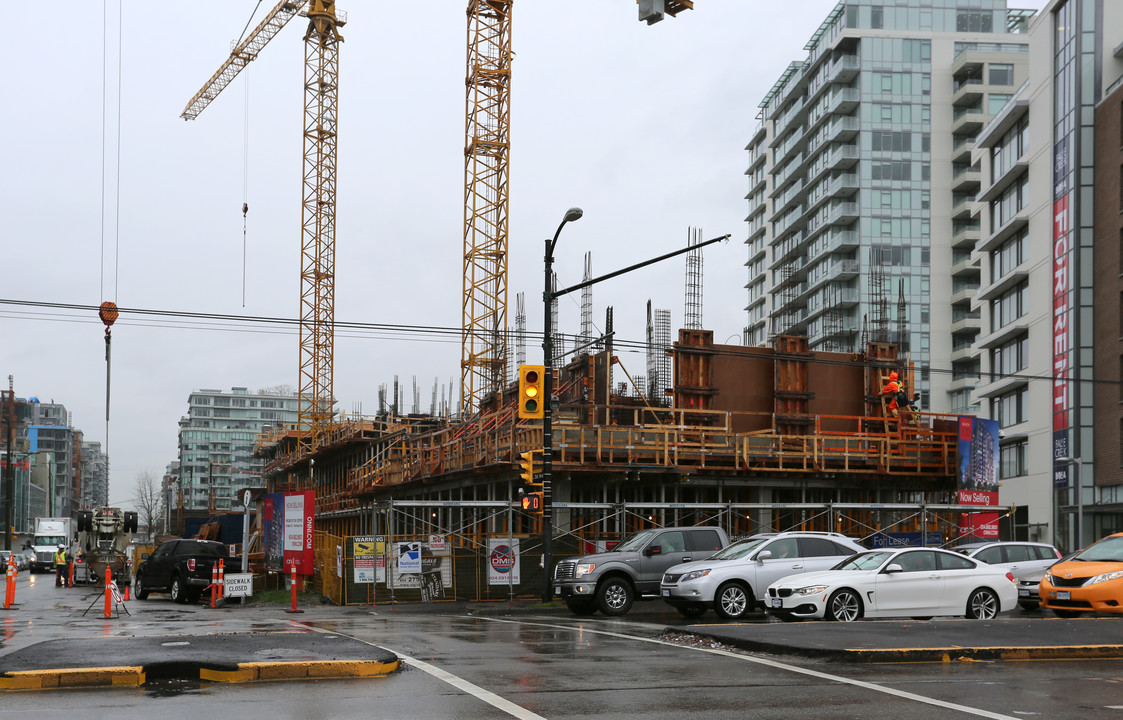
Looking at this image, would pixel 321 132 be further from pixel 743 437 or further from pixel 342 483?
pixel 743 437

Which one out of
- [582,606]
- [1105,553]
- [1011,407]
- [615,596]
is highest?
[1011,407]

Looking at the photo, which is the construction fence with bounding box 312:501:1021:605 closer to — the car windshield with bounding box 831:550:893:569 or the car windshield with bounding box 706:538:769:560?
the car windshield with bounding box 706:538:769:560

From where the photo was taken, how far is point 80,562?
1802 inches

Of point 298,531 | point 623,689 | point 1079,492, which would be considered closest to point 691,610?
point 623,689

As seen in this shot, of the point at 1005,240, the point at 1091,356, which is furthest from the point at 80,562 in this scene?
the point at 1005,240

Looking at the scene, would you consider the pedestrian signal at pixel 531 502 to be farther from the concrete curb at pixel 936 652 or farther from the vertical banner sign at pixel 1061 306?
the vertical banner sign at pixel 1061 306

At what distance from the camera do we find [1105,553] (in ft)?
68.2

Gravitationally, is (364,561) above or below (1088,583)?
below

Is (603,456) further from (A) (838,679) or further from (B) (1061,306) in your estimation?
(B) (1061,306)

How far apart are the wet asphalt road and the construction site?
1236 centimetres

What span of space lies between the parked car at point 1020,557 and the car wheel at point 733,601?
5222 millimetres

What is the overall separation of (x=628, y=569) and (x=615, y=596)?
1.99 ft

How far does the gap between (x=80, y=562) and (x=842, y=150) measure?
7442 centimetres

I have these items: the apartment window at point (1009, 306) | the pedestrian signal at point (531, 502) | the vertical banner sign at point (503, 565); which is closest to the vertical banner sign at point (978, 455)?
the vertical banner sign at point (503, 565)
